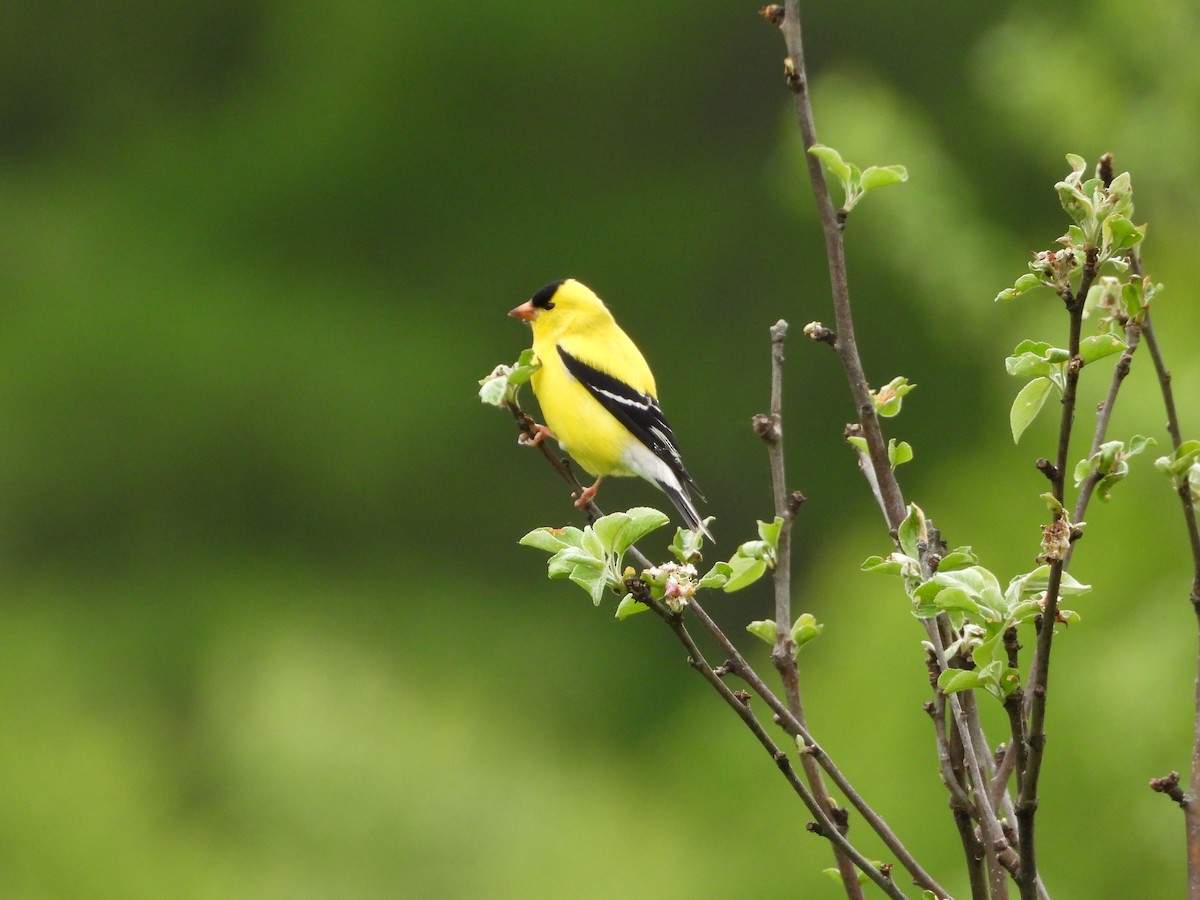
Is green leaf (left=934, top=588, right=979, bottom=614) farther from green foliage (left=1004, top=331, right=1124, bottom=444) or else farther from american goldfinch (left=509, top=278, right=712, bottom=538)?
american goldfinch (left=509, top=278, right=712, bottom=538)

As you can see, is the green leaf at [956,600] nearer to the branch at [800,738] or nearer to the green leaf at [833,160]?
the branch at [800,738]

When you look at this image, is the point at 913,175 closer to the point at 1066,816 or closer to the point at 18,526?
the point at 1066,816

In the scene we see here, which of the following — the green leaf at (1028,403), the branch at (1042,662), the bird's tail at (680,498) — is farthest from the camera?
the bird's tail at (680,498)

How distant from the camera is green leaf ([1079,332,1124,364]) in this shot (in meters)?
1.07

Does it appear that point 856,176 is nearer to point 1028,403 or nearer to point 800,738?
point 1028,403

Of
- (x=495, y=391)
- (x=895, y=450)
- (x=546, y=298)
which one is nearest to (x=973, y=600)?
(x=895, y=450)

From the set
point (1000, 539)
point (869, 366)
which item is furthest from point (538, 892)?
point (869, 366)

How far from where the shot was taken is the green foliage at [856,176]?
118 centimetres

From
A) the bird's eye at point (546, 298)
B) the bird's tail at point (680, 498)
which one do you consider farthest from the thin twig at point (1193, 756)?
the bird's eye at point (546, 298)

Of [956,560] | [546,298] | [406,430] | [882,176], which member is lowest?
[956,560]

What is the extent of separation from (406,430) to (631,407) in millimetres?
10123

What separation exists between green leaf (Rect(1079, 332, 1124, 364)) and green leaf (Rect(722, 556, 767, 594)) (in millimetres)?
282

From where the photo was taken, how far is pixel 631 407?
297cm

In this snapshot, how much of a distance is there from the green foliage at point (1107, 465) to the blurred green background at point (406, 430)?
168 inches
